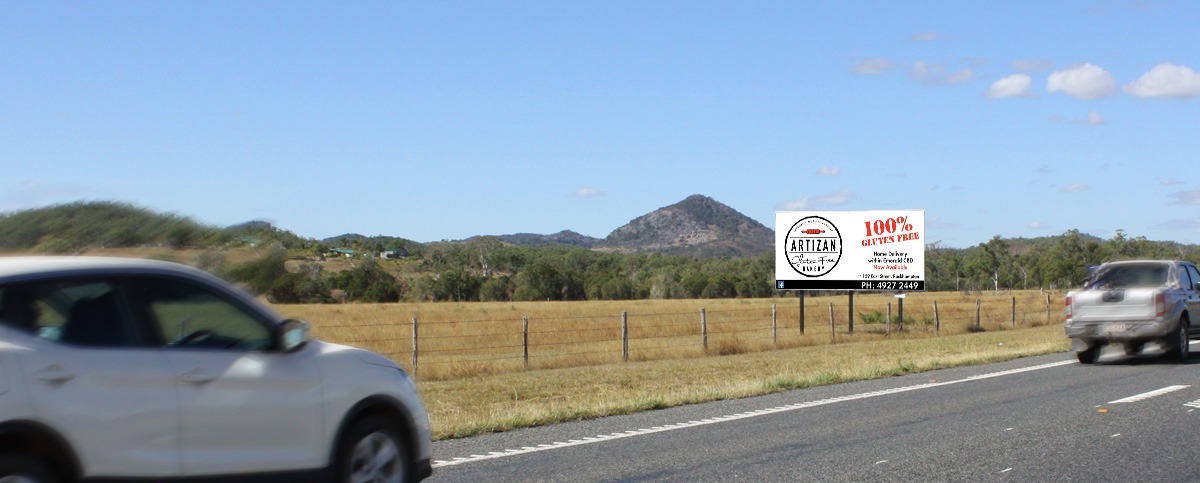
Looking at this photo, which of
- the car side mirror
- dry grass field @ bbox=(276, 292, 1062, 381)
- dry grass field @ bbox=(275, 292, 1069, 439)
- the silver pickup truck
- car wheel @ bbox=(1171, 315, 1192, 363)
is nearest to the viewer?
the car side mirror

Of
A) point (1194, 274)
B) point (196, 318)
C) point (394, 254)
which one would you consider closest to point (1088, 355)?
point (1194, 274)

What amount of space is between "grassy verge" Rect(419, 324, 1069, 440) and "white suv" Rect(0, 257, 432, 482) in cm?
449

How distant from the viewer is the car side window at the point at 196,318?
5.93 meters

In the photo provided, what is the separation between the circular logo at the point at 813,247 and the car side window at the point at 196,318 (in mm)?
32888

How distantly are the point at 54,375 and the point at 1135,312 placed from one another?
17450mm

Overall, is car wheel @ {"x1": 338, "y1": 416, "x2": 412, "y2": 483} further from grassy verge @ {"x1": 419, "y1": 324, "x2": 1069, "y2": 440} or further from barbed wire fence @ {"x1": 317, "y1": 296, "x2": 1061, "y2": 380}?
barbed wire fence @ {"x1": 317, "y1": 296, "x2": 1061, "y2": 380}

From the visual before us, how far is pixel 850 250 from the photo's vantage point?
125ft

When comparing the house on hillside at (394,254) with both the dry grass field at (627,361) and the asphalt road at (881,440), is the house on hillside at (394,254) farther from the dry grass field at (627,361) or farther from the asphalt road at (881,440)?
the asphalt road at (881,440)

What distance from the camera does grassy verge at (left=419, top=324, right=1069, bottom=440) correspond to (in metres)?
12.9

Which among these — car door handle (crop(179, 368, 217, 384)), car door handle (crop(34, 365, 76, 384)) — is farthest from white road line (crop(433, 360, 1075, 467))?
car door handle (crop(34, 365, 76, 384))

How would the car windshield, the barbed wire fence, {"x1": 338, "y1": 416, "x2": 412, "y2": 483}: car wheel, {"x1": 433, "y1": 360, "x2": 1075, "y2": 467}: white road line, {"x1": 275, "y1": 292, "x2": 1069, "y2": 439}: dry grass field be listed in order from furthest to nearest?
the barbed wire fence < the car windshield < {"x1": 275, "y1": 292, "x2": 1069, "y2": 439}: dry grass field < {"x1": 433, "y1": 360, "x2": 1075, "y2": 467}: white road line < {"x1": 338, "y1": 416, "x2": 412, "y2": 483}: car wheel

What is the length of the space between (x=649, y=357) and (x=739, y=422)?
16241 mm

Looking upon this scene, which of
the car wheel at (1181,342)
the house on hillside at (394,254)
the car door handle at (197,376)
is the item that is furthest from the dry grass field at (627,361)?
the house on hillside at (394,254)

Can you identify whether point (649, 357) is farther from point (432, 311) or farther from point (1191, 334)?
point (432, 311)
